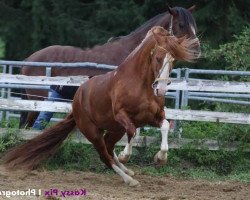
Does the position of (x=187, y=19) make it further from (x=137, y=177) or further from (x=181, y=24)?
(x=137, y=177)

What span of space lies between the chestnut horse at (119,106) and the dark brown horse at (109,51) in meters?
1.47

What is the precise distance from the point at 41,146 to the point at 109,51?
244cm

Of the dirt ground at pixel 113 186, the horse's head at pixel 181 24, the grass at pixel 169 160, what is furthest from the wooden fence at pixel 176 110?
the dirt ground at pixel 113 186

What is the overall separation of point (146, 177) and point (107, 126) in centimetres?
94

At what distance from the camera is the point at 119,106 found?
7.45 metres

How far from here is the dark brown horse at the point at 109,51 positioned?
30.8 feet

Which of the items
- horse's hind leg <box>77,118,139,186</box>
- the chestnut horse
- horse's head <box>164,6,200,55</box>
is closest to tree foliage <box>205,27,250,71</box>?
horse's head <box>164,6,200,55</box>

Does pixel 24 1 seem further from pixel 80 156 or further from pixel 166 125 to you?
pixel 166 125

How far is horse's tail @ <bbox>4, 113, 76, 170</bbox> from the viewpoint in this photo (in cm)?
840

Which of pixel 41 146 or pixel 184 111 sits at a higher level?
pixel 184 111

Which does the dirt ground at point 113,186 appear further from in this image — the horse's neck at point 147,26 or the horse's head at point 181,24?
the horse's neck at point 147,26

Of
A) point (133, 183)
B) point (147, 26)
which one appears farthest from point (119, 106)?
point (147, 26)

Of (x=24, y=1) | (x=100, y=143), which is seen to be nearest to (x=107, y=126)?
(x=100, y=143)

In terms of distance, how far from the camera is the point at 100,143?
26.5 feet
